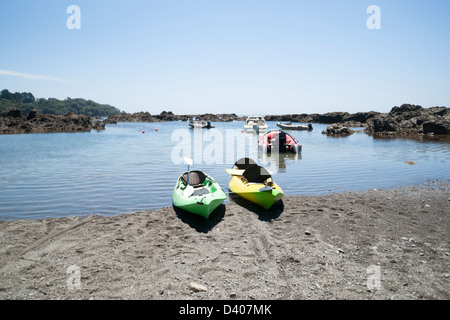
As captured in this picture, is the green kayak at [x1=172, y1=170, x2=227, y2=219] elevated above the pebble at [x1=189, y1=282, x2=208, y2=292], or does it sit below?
above

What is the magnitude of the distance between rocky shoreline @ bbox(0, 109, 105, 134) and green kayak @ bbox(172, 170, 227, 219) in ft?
194

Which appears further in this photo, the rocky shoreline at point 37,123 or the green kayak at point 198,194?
the rocky shoreline at point 37,123

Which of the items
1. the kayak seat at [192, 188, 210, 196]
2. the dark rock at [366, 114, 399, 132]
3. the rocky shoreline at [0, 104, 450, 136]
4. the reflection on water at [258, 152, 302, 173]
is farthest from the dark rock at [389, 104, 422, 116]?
the kayak seat at [192, 188, 210, 196]

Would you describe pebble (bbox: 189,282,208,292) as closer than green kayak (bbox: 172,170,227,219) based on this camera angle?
Yes

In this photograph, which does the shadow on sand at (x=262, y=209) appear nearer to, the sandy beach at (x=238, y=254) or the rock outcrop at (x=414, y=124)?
the sandy beach at (x=238, y=254)

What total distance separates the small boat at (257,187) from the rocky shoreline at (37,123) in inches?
2374

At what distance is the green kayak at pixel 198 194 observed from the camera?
28.2ft

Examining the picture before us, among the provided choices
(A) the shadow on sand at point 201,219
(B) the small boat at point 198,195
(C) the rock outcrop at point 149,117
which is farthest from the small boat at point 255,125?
(C) the rock outcrop at point 149,117

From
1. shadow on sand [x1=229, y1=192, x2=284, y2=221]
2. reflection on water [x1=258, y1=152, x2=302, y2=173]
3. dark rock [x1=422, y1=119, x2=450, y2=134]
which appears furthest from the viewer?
dark rock [x1=422, y1=119, x2=450, y2=134]

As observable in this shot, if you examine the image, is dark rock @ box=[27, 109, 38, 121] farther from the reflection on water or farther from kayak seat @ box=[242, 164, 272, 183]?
kayak seat @ box=[242, 164, 272, 183]

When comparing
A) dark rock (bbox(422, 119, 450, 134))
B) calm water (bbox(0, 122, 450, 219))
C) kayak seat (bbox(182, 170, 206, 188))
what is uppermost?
dark rock (bbox(422, 119, 450, 134))

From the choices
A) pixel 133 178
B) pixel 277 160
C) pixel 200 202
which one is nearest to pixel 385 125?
pixel 277 160

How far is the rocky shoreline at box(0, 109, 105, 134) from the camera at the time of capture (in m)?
54.3
